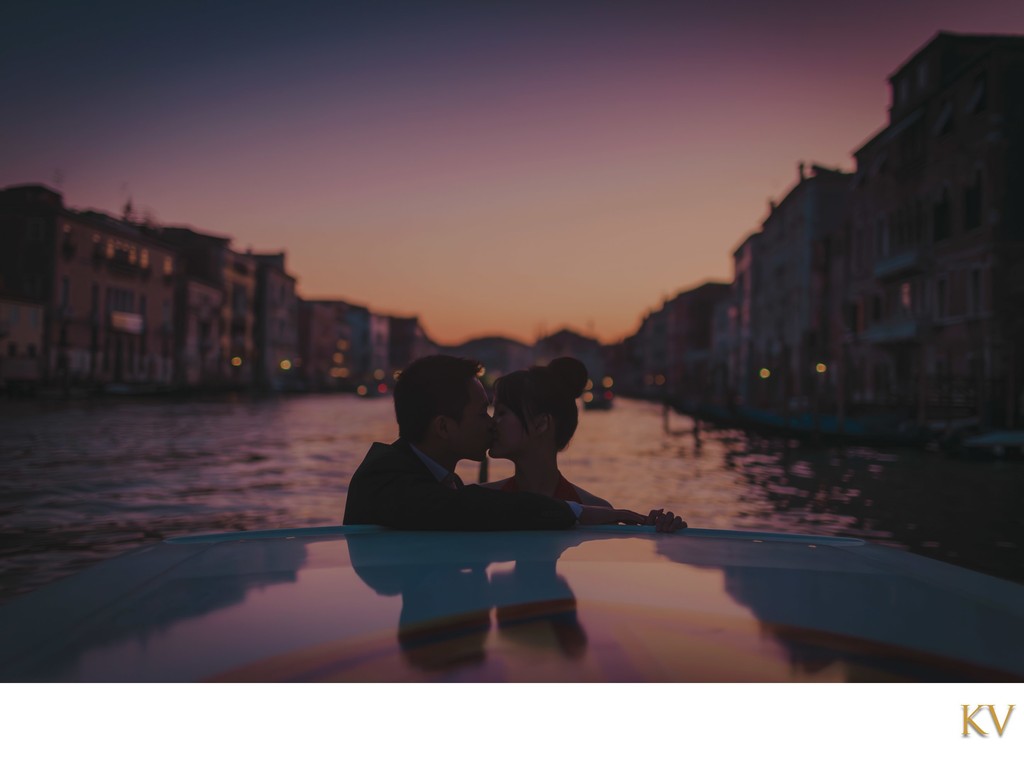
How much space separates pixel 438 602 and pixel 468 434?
3.00ft

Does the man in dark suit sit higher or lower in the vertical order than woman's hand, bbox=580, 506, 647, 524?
higher

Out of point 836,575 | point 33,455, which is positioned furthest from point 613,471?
point 836,575

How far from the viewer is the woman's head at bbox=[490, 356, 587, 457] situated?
8.54 ft

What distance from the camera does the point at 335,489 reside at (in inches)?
490

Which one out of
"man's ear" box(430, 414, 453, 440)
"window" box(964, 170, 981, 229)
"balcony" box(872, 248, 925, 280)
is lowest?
"man's ear" box(430, 414, 453, 440)

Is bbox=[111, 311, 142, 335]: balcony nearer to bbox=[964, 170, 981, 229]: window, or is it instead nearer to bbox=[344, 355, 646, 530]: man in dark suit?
bbox=[964, 170, 981, 229]: window

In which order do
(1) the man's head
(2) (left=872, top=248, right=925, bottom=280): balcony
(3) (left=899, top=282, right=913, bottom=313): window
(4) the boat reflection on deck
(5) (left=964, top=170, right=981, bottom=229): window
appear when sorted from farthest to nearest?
(3) (left=899, top=282, right=913, bottom=313): window < (2) (left=872, top=248, right=925, bottom=280): balcony < (5) (left=964, top=170, right=981, bottom=229): window < (1) the man's head < (4) the boat reflection on deck

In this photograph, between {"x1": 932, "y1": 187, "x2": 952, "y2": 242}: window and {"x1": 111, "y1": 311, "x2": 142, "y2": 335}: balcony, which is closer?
{"x1": 932, "y1": 187, "x2": 952, "y2": 242}: window

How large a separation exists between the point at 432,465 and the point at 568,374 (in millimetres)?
630

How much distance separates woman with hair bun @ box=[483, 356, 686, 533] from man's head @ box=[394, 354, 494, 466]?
0.78 ft

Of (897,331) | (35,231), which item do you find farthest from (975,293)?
(35,231)

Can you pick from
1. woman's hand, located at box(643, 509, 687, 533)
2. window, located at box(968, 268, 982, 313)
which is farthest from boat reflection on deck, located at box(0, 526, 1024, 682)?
window, located at box(968, 268, 982, 313)
